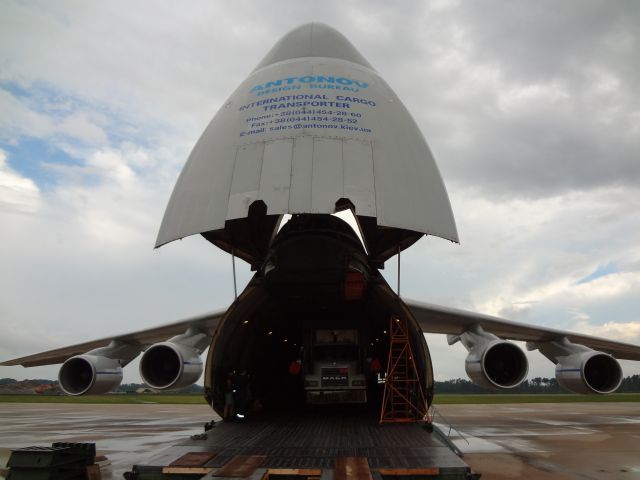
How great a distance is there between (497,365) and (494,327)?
3038 millimetres

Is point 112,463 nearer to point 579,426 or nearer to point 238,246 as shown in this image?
point 238,246

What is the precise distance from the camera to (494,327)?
11.5m

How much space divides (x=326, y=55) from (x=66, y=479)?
6.49 meters

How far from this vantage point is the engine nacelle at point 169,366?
8008 mm

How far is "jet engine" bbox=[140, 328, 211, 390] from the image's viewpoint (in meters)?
8.01

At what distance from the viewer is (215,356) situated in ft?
23.2

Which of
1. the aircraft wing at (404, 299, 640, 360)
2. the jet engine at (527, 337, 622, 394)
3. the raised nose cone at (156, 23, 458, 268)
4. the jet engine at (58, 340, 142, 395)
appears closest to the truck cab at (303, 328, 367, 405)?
the aircraft wing at (404, 299, 640, 360)

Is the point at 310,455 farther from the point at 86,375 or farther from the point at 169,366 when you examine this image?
the point at 86,375

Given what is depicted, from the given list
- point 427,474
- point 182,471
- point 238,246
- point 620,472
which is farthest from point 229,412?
point 620,472

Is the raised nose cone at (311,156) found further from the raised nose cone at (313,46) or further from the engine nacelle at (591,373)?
the engine nacelle at (591,373)

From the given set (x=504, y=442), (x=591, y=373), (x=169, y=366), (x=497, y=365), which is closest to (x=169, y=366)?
(x=169, y=366)

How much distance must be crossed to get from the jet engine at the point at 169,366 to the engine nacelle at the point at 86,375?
150cm

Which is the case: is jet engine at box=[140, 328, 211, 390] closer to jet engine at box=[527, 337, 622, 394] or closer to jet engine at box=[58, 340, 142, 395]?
jet engine at box=[58, 340, 142, 395]

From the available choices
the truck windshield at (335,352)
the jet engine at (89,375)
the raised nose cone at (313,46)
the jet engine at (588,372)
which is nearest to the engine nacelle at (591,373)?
the jet engine at (588,372)
